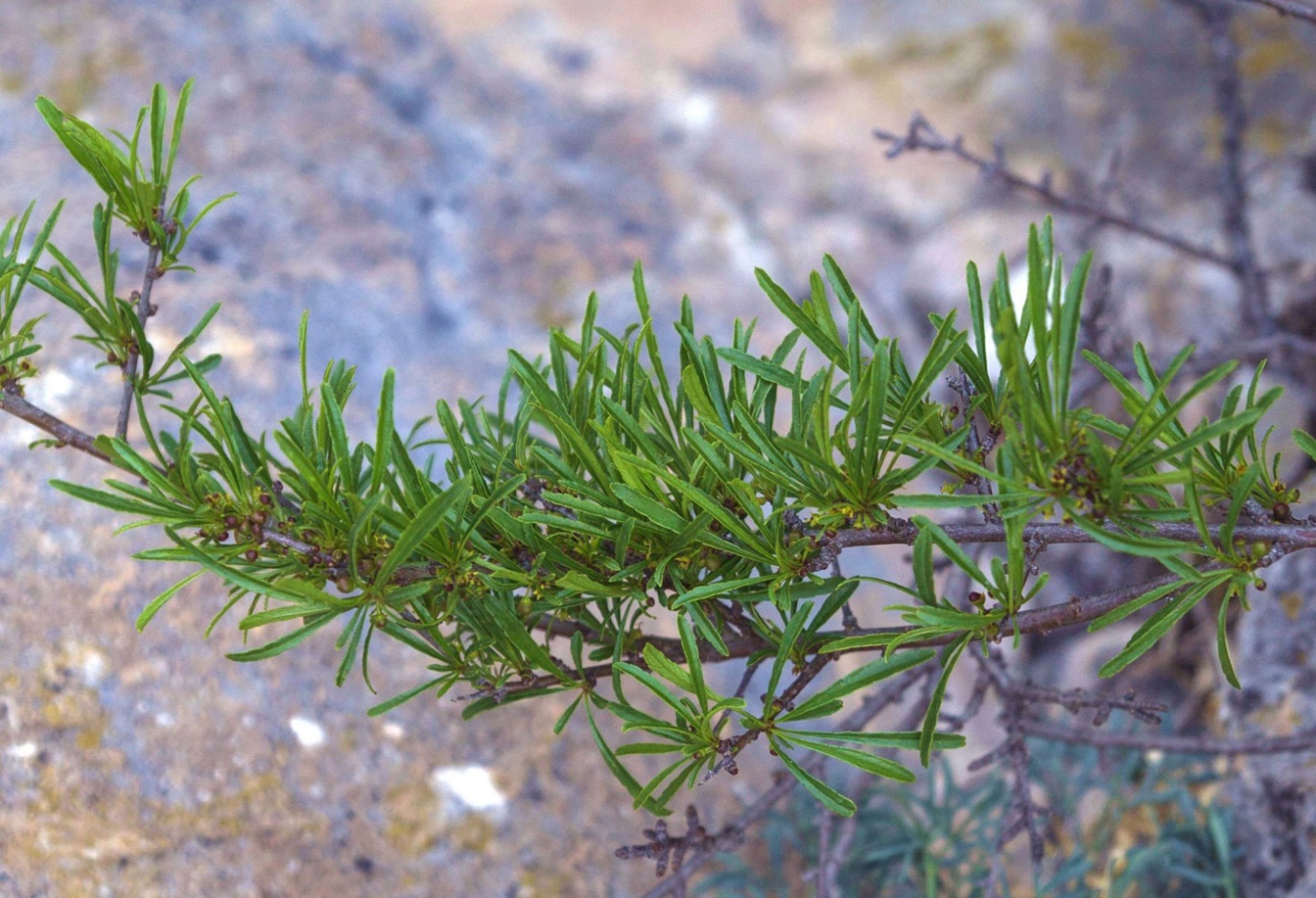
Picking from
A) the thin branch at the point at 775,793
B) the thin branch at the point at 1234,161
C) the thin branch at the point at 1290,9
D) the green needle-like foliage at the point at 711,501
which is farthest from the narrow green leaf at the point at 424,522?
the thin branch at the point at 1234,161

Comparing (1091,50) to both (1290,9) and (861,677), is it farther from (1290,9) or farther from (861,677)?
(861,677)

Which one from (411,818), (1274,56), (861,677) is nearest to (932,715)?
(861,677)

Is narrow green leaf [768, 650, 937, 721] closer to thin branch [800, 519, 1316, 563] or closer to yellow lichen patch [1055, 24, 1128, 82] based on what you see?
thin branch [800, 519, 1316, 563]

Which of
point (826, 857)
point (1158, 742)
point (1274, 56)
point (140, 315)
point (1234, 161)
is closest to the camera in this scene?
point (140, 315)

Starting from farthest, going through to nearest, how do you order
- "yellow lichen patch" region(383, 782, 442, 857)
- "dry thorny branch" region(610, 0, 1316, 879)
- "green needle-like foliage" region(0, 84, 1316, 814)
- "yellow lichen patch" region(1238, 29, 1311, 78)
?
1. "yellow lichen patch" region(1238, 29, 1311, 78)
2. "yellow lichen patch" region(383, 782, 442, 857)
3. "dry thorny branch" region(610, 0, 1316, 879)
4. "green needle-like foliage" region(0, 84, 1316, 814)

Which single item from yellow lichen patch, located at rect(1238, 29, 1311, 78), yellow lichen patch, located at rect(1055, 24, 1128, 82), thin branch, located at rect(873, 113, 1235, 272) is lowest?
thin branch, located at rect(873, 113, 1235, 272)

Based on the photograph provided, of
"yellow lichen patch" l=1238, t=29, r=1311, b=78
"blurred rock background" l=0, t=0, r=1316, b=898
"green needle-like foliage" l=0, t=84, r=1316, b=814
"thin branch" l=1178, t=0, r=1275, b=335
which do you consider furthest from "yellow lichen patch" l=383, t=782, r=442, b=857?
"yellow lichen patch" l=1238, t=29, r=1311, b=78

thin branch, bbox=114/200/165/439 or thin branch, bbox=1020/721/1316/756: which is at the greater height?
thin branch, bbox=114/200/165/439
